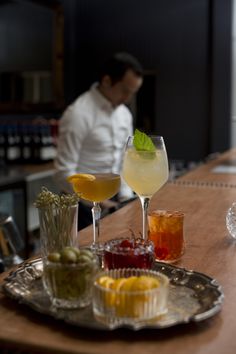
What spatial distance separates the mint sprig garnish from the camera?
4.16ft

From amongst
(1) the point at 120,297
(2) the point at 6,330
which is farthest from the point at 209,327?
(2) the point at 6,330

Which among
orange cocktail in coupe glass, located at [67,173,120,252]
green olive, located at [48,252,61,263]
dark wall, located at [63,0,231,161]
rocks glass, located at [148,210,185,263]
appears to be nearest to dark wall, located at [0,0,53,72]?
dark wall, located at [63,0,231,161]

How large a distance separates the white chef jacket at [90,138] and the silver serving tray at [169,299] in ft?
5.15

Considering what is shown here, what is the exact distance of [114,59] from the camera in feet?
9.28

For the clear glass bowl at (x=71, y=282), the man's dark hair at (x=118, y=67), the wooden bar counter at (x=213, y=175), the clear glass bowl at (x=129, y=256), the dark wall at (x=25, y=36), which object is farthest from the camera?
the dark wall at (x=25, y=36)

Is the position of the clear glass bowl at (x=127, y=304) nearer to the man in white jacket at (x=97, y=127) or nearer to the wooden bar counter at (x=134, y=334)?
the wooden bar counter at (x=134, y=334)

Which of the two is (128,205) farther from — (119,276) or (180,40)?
(180,40)

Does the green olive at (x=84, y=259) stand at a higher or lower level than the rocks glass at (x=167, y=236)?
higher

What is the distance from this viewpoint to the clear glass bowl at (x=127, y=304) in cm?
88

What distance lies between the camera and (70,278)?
0.94 meters

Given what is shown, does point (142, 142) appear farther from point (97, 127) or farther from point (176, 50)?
point (176, 50)

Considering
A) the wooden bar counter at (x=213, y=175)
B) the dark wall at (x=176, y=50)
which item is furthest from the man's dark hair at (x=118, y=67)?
the dark wall at (x=176, y=50)

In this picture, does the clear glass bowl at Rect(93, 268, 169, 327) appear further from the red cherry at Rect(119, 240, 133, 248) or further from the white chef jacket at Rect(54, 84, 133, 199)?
the white chef jacket at Rect(54, 84, 133, 199)

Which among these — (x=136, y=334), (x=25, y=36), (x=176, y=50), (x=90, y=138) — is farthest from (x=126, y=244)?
(x=176, y=50)
